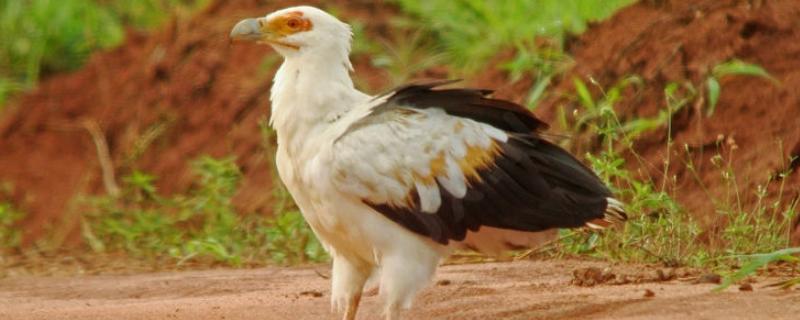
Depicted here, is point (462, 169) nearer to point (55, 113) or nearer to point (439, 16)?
point (439, 16)

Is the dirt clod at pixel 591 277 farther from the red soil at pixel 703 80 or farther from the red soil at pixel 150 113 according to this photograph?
the red soil at pixel 150 113

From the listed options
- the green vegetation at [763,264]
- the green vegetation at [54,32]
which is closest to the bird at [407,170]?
the green vegetation at [763,264]

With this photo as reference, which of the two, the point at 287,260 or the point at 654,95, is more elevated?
the point at 654,95

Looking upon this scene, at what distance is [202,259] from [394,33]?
3.87 meters

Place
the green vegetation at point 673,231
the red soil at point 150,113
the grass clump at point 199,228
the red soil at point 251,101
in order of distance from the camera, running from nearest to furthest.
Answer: the green vegetation at point 673,231
the red soil at point 251,101
the grass clump at point 199,228
the red soil at point 150,113

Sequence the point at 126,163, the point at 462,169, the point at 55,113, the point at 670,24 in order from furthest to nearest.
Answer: the point at 55,113
the point at 126,163
the point at 670,24
the point at 462,169

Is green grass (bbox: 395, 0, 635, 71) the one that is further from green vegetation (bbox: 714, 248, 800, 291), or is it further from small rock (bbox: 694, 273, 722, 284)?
green vegetation (bbox: 714, 248, 800, 291)

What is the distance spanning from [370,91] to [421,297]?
17.0 feet

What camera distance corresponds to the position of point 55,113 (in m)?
14.5

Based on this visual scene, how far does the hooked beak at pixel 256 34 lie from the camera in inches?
271

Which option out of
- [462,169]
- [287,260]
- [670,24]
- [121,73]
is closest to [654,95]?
[670,24]

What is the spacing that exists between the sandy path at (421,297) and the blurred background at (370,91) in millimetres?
574

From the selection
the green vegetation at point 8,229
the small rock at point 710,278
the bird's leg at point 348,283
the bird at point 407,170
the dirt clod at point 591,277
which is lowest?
the green vegetation at point 8,229

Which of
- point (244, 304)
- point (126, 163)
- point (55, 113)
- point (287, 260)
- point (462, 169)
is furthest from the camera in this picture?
point (55, 113)
